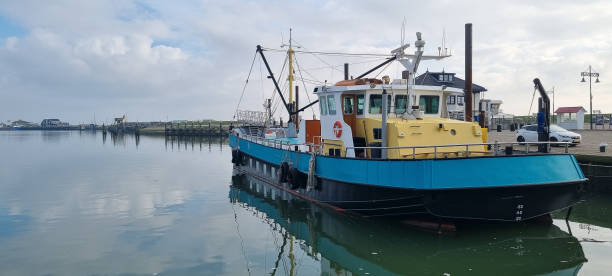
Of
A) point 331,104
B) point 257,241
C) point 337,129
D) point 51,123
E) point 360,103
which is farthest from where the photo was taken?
point 51,123

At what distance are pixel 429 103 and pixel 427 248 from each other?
536cm

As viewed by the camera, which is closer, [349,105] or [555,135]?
[349,105]

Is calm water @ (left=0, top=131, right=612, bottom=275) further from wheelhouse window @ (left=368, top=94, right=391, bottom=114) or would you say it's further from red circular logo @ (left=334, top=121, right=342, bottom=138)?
wheelhouse window @ (left=368, top=94, right=391, bottom=114)

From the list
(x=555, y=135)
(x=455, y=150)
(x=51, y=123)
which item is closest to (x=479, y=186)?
(x=455, y=150)

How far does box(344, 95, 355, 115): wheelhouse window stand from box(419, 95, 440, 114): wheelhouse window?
7.34 ft

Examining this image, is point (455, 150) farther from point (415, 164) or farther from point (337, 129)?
point (337, 129)

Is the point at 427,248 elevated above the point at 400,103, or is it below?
below

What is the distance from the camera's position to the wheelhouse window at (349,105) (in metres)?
13.7

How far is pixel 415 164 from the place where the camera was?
34.4 ft

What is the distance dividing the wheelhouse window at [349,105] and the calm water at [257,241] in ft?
11.5

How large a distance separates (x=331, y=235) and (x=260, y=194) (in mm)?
8125

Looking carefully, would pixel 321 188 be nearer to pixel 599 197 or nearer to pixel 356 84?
pixel 356 84

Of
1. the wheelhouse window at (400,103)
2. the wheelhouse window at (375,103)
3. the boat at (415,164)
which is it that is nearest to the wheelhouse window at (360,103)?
the boat at (415,164)

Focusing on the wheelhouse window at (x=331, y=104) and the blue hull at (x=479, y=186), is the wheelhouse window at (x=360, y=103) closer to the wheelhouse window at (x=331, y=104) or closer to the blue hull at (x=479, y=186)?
the wheelhouse window at (x=331, y=104)
